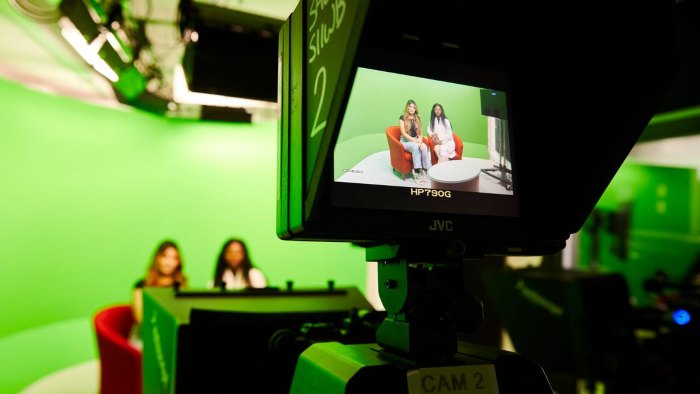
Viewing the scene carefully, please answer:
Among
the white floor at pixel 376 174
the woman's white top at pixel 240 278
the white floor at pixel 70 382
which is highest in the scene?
the white floor at pixel 376 174

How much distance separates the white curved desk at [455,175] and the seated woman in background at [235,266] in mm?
4512

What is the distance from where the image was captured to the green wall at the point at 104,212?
513cm

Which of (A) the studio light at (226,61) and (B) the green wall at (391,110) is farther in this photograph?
(A) the studio light at (226,61)

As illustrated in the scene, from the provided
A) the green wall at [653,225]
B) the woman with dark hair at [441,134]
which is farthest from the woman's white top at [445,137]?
the green wall at [653,225]

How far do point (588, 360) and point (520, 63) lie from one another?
1746 mm

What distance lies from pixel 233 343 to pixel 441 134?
0.49m

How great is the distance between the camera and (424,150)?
79cm

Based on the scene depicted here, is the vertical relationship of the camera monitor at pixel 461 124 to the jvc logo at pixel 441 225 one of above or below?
above

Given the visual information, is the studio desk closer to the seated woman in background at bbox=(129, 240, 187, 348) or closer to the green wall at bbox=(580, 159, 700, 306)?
the seated woman in background at bbox=(129, 240, 187, 348)

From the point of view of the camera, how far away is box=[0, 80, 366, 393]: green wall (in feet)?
16.8

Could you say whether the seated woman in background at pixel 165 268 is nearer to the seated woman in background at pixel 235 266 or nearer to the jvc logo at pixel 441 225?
the seated woman in background at pixel 235 266

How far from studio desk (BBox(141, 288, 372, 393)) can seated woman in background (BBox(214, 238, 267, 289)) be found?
4221 millimetres

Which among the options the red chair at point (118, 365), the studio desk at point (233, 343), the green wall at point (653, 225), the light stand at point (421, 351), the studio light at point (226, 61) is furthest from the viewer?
the green wall at point (653, 225)

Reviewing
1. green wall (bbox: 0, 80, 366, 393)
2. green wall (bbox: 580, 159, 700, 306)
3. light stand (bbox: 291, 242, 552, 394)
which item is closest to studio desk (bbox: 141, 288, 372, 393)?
light stand (bbox: 291, 242, 552, 394)
